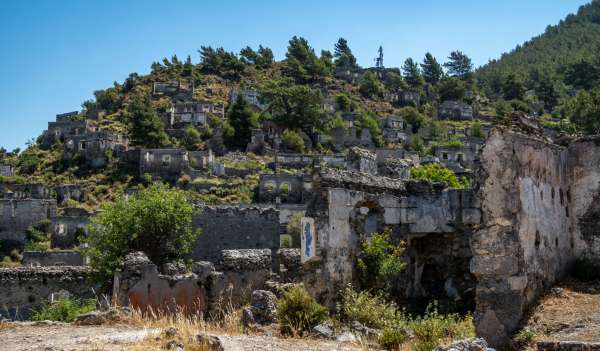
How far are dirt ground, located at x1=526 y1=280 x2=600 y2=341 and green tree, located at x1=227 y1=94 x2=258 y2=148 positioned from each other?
70376 mm

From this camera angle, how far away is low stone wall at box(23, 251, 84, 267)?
41.6 metres

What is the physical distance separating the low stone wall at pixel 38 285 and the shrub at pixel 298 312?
1340 centimetres

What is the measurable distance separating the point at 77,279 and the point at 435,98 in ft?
321

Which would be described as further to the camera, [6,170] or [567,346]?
[6,170]

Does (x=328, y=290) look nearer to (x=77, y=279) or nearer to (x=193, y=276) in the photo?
(x=193, y=276)

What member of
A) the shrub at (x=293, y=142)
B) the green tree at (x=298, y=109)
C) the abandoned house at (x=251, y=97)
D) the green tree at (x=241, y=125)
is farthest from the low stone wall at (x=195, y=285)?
the abandoned house at (x=251, y=97)

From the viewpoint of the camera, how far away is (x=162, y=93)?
333 ft

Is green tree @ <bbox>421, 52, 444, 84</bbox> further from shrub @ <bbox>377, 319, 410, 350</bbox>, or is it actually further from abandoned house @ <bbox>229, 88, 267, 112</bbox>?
shrub @ <bbox>377, 319, 410, 350</bbox>

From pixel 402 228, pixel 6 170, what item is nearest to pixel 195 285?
pixel 402 228

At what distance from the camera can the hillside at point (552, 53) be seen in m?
140

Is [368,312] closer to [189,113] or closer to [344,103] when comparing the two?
[189,113]

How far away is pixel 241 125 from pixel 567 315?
73.1m

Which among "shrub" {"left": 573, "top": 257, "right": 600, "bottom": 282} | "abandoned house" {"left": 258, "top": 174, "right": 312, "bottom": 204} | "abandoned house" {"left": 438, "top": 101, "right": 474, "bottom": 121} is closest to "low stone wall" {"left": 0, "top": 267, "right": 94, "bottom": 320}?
"shrub" {"left": 573, "top": 257, "right": 600, "bottom": 282}

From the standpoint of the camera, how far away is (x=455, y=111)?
10744 cm
